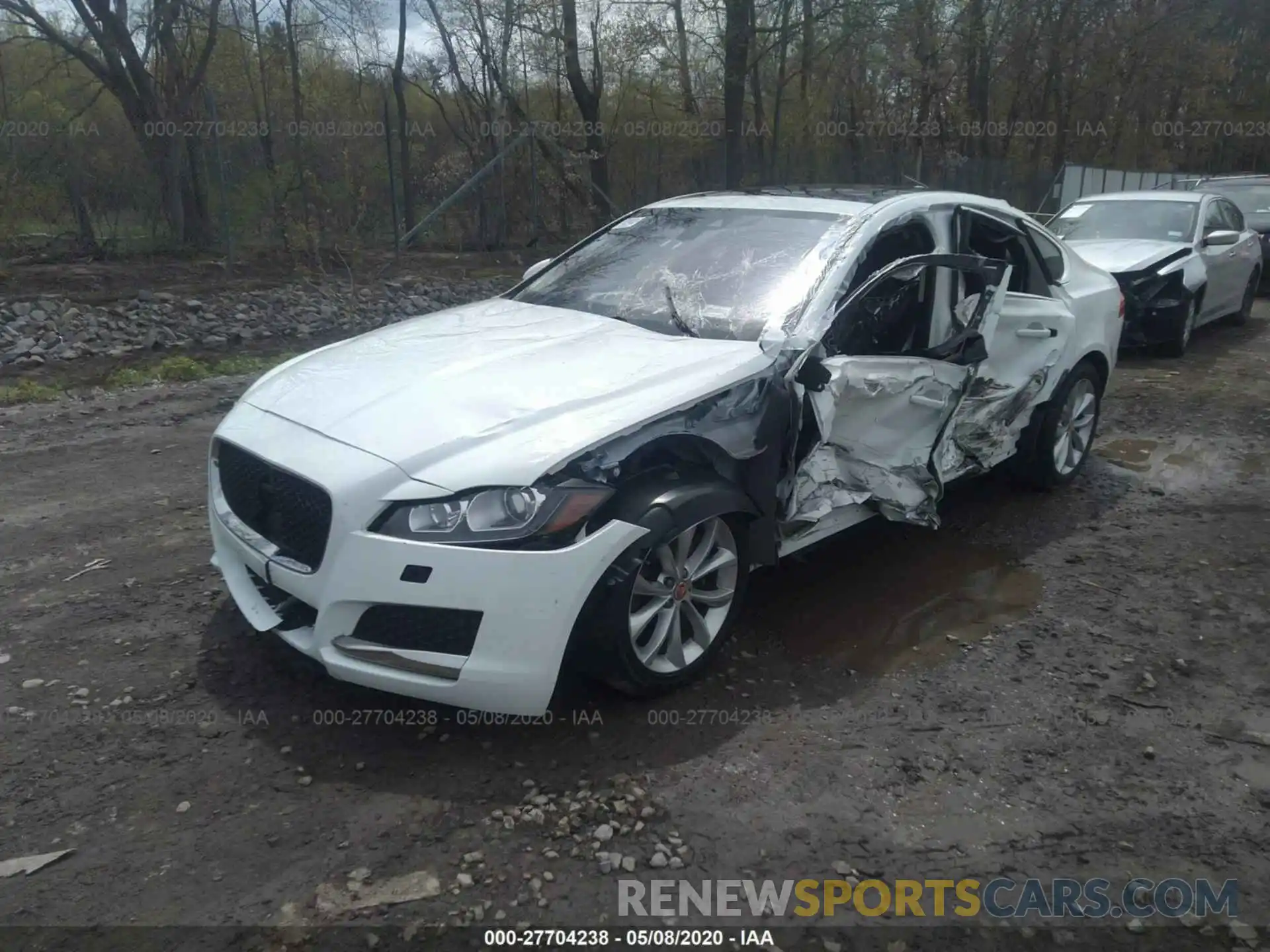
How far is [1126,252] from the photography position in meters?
10.3

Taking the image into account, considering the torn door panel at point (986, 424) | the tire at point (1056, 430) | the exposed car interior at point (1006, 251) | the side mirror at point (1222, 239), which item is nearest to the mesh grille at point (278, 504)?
the torn door panel at point (986, 424)

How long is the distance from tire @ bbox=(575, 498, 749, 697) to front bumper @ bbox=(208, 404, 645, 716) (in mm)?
102

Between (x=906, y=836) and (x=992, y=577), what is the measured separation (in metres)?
2.18

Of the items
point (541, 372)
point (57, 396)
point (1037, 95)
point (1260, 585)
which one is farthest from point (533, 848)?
point (1037, 95)

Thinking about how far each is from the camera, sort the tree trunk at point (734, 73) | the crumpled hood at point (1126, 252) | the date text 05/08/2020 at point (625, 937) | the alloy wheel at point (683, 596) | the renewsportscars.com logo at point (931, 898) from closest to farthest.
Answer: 1. the date text 05/08/2020 at point (625, 937)
2. the renewsportscars.com logo at point (931, 898)
3. the alloy wheel at point (683, 596)
4. the crumpled hood at point (1126, 252)
5. the tree trunk at point (734, 73)

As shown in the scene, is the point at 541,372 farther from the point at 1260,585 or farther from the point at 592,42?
the point at 592,42

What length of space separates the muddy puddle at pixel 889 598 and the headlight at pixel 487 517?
1.39 m

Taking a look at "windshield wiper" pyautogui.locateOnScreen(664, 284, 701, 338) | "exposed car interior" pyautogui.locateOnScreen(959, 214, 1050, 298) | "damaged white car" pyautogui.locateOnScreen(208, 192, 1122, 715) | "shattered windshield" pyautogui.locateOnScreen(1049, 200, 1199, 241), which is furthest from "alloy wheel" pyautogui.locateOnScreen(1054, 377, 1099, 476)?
"shattered windshield" pyautogui.locateOnScreen(1049, 200, 1199, 241)

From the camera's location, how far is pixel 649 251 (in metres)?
4.85

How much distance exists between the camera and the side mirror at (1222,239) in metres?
10.1

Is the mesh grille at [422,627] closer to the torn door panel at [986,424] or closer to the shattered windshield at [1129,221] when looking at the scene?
the torn door panel at [986,424]

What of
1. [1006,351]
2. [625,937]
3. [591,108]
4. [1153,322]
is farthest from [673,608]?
[591,108]

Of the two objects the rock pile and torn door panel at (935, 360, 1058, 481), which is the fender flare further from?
the rock pile

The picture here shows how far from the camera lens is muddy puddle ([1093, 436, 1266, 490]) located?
6.34 metres
